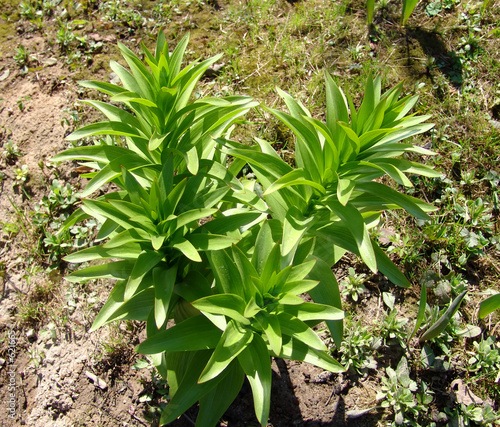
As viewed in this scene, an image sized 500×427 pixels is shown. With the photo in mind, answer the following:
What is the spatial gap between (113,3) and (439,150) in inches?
148

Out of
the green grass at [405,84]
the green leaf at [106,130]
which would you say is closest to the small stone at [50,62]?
the green grass at [405,84]

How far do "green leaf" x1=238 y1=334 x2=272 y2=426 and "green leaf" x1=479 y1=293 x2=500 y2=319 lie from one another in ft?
5.45

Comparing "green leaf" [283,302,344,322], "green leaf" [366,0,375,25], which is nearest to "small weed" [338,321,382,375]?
"green leaf" [283,302,344,322]

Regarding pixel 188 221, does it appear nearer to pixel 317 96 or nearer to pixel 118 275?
pixel 118 275

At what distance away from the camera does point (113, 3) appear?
4.37m

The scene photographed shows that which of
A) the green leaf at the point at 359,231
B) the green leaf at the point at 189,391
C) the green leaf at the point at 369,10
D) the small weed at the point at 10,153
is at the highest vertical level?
the green leaf at the point at 369,10

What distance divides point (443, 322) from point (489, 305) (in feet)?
1.19

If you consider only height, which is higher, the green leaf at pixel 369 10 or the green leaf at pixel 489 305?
the green leaf at pixel 369 10

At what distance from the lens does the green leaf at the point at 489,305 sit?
2.51m

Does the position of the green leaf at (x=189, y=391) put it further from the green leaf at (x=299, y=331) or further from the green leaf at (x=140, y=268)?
the green leaf at (x=140, y=268)

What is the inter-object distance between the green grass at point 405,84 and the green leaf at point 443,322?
13cm

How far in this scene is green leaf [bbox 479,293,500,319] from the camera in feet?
8.23

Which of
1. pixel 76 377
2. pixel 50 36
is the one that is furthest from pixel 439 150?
pixel 50 36

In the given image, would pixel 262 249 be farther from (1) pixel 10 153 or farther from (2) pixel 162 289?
(1) pixel 10 153
